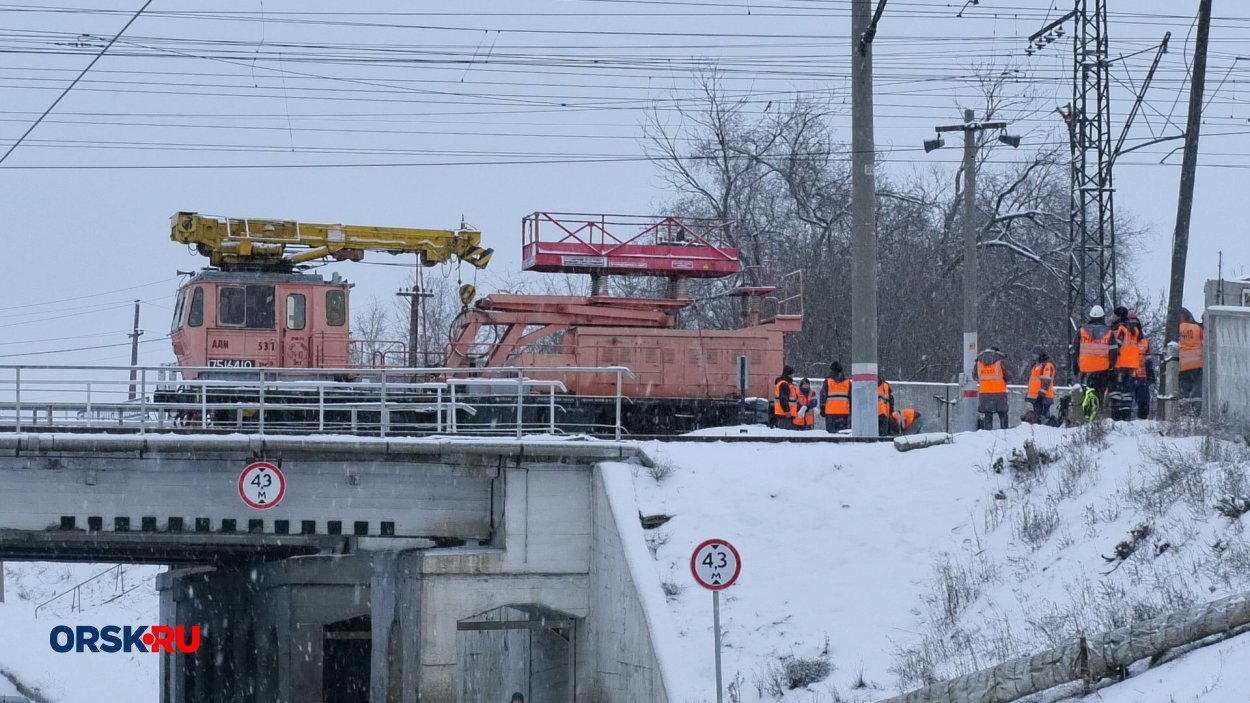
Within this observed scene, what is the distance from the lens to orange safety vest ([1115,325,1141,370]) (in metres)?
21.6

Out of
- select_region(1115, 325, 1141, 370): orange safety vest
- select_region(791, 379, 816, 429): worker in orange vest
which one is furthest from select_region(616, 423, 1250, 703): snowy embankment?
select_region(791, 379, 816, 429): worker in orange vest

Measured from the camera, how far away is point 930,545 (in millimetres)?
18203

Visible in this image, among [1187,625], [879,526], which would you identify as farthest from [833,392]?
[1187,625]

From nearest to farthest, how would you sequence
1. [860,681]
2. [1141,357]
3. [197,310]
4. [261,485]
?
[860,681]
[261,485]
[1141,357]
[197,310]

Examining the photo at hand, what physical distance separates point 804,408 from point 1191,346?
7.49 meters

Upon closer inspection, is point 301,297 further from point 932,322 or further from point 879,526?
point 932,322

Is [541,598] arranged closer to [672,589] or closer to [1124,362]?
[672,589]

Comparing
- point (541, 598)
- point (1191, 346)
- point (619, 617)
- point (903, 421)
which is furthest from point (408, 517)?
point (1191, 346)

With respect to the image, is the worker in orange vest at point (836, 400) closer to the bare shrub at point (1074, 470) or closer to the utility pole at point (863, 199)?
the utility pole at point (863, 199)

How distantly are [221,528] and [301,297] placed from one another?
26.7ft

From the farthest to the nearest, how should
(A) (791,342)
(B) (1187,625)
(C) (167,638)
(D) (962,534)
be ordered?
(A) (791,342), (C) (167,638), (D) (962,534), (B) (1187,625)

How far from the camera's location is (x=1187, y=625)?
12148 mm

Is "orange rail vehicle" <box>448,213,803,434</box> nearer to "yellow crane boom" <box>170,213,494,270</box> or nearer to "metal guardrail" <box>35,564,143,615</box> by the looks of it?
"yellow crane boom" <box>170,213,494,270</box>

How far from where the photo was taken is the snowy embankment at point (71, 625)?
1421 inches
